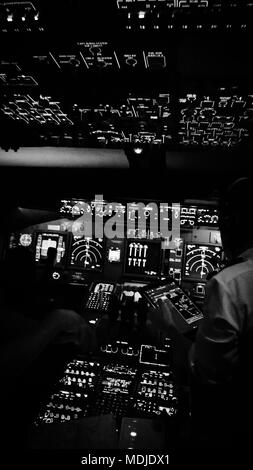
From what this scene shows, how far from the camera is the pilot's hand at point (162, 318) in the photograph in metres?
1.77

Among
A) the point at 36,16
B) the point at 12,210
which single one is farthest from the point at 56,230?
the point at 36,16

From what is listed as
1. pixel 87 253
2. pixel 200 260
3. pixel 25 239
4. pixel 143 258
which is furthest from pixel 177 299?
pixel 25 239

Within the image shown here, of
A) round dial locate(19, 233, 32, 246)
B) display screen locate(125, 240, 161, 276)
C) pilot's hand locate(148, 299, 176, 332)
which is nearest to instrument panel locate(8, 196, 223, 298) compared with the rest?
display screen locate(125, 240, 161, 276)

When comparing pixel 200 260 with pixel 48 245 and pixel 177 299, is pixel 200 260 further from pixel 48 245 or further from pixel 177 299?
pixel 48 245

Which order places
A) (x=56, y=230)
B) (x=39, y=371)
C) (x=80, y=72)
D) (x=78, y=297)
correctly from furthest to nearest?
(x=56, y=230), (x=78, y=297), (x=80, y=72), (x=39, y=371)

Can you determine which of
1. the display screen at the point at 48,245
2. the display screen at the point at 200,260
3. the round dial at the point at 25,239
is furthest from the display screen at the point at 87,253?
the display screen at the point at 200,260

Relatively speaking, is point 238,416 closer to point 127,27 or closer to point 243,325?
point 243,325

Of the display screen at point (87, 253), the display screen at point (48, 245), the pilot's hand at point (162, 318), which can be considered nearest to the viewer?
the pilot's hand at point (162, 318)

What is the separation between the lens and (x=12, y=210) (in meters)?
3.91

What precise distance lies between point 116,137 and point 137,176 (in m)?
0.78

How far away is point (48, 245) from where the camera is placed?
3.83 meters

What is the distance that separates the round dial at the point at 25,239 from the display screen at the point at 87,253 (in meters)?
0.62

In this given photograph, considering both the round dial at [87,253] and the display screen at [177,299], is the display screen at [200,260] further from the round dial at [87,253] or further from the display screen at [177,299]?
the display screen at [177,299]

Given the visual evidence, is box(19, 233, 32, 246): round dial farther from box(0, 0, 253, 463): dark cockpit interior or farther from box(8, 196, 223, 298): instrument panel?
box(8, 196, 223, 298): instrument panel
